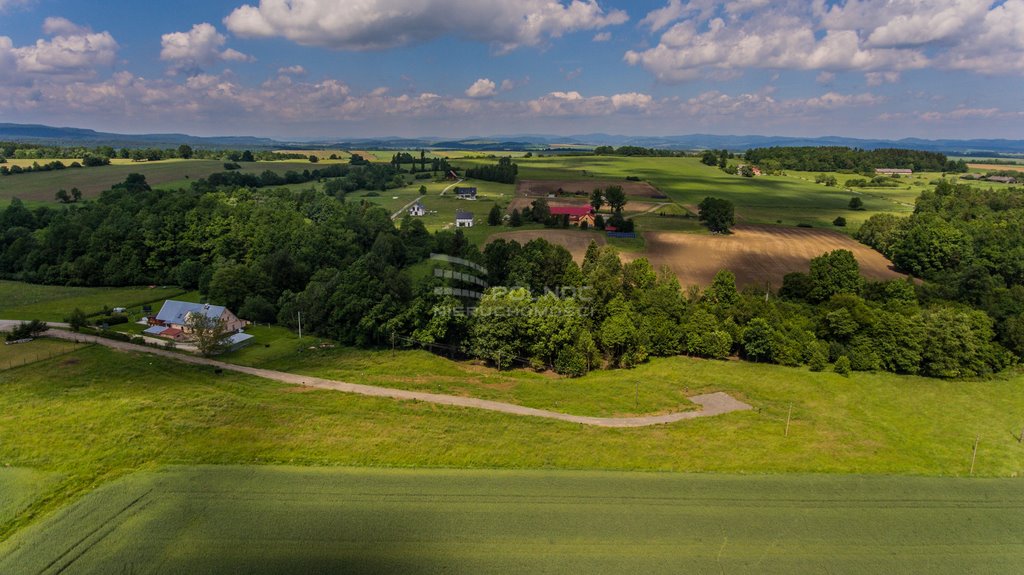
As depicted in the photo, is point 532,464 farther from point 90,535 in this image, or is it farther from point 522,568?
point 90,535

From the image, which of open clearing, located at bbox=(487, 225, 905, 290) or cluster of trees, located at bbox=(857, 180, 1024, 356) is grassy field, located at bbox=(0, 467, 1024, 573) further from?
open clearing, located at bbox=(487, 225, 905, 290)

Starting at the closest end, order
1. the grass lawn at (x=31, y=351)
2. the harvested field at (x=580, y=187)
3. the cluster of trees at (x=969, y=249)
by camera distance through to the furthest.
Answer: the grass lawn at (x=31, y=351), the cluster of trees at (x=969, y=249), the harvested field at (x=580, y=187)

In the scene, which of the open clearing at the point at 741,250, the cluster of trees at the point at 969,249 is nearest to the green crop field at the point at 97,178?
the open clearing at the point at 741,250

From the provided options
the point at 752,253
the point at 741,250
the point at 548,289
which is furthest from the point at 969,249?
the point at 548,289

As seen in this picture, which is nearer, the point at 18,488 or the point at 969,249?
the point at 18,488

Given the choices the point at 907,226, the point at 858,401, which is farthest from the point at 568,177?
the point at 858,401

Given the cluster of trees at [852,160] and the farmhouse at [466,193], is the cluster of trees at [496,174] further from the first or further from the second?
the cluster of trees at [852,160]

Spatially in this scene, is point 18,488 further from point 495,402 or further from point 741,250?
point 741,250
